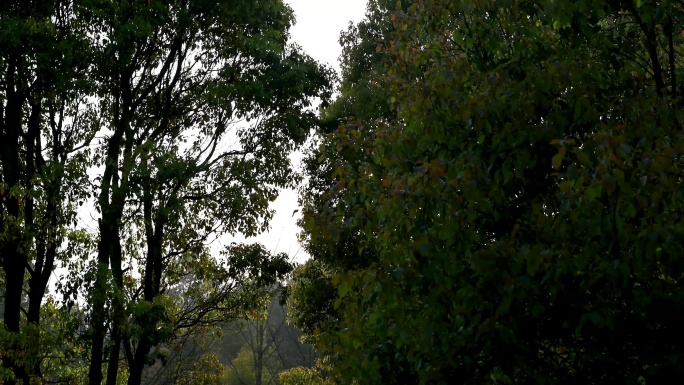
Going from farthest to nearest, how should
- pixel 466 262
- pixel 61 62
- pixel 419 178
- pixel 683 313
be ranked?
pixel 61 62, pixel 466 262, pixel 419 178, pixel 683 313

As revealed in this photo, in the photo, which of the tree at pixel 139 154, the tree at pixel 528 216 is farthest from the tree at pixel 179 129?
the tree at pixel 528 216

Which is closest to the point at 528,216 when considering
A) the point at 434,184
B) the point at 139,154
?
the point at 434,184

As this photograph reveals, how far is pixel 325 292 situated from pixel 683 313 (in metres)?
15.6

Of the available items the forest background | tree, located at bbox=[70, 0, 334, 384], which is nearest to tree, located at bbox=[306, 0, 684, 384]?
the forest background

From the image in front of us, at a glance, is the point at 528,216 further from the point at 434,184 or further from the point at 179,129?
the point at 179,129

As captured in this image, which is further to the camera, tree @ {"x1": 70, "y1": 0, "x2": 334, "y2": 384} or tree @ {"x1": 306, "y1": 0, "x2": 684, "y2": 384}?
tree @ {"x1": 70, "y1": 0, "x2": 334, "y2": 384}

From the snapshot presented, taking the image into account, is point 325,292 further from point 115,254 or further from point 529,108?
point 529,108

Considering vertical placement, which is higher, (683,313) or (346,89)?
(346,89)

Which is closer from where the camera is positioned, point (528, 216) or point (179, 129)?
point (528, 216)

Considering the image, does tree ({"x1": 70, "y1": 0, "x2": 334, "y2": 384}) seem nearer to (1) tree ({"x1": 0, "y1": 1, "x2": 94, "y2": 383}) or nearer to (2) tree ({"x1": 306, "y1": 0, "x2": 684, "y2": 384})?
(1) tree ({"x1": 0, "y1": 1, "x2": 94, "y2": 383})

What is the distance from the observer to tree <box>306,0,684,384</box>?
460 centimetres

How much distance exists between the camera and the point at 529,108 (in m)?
5.49

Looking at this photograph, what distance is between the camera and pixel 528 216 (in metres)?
5.34

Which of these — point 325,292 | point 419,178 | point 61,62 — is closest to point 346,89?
point 325,292
